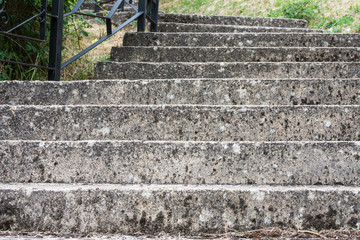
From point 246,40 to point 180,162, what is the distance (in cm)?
230

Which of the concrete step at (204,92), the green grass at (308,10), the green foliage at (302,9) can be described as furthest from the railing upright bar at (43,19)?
the green foliage at (302,9)

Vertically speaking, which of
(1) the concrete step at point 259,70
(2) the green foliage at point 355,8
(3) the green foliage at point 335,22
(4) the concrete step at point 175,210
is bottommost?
(4) the concrete step at point 175,210

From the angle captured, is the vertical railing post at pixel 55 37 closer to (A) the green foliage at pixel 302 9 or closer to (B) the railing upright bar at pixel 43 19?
(B) the railing upright bar at pixel 43 19

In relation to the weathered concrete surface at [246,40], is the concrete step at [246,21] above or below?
above

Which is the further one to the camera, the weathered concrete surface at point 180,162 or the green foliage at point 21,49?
the green foliage at point 21,49

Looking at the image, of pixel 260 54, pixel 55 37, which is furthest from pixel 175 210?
pixel 260 54

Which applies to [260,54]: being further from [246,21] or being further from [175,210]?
[175,210]

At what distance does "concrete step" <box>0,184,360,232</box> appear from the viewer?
61.0 inches

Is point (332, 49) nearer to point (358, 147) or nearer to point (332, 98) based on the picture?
point (332, 98)

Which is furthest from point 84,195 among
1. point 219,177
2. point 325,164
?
point 325,164

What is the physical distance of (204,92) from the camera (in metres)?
2.46

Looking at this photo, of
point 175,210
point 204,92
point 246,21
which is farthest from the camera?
point 246,21

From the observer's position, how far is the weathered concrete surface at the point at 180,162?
69.6 inches

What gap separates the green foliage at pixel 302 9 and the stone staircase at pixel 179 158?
407 centimetres
